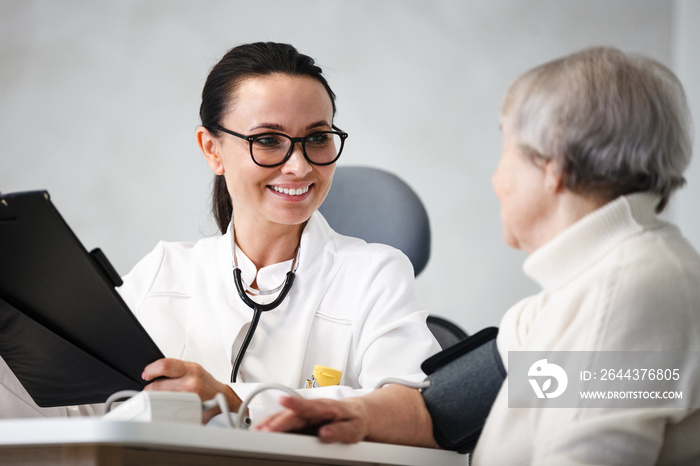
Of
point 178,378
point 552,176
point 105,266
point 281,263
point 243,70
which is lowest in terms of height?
point 178,378

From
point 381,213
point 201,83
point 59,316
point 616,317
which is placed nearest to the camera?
point 616,317

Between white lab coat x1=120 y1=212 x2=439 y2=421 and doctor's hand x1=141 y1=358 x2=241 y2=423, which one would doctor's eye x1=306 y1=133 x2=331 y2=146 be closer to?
white lab coat x1=120 y1=212 x2=439 y2=421

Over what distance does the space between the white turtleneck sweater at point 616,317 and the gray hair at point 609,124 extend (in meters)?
0.04

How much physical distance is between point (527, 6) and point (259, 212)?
1.83 m

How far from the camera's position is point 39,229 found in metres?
1.04

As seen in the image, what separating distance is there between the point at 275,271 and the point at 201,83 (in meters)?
1.76

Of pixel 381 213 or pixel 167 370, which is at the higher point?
pixel 381 213

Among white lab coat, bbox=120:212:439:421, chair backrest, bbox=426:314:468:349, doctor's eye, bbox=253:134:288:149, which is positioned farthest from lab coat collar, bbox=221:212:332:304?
chair backrest, bbox=426:314:468:349

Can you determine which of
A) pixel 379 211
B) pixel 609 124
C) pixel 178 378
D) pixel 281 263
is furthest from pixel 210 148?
pixel 609 124

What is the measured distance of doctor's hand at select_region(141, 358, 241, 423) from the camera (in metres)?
1.25

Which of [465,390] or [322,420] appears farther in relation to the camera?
[465,390]

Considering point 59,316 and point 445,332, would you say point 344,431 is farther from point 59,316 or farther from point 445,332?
point 445,332

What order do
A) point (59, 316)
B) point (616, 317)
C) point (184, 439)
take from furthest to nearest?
point (59, 316)
point (616, 317)
point (184, 439)

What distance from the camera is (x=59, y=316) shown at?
1209 mm
